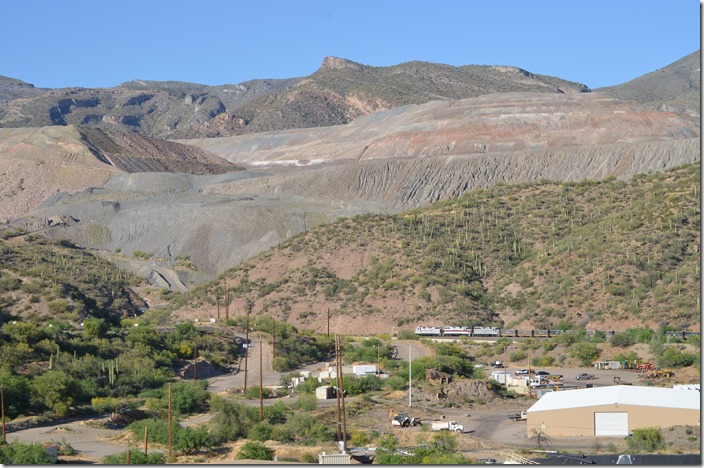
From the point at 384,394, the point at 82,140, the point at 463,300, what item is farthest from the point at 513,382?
the point at 82,140

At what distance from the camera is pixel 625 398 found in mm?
47594

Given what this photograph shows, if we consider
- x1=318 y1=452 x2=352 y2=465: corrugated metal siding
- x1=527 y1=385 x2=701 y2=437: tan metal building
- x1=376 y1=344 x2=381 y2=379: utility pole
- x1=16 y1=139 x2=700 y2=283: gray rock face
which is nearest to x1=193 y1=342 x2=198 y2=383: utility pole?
x1=376 y1=344 x2=381 y2=379: utility pole

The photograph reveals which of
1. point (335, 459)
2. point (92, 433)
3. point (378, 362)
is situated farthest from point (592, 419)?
point (378, 362)

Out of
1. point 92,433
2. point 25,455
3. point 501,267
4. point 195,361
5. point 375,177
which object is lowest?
point 92,433

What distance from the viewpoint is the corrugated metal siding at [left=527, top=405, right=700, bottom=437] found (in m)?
46.5

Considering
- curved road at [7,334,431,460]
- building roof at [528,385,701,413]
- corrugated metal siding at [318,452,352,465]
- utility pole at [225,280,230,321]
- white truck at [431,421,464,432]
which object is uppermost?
utility pole at [225,280,230,321]

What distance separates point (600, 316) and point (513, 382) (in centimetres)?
2157

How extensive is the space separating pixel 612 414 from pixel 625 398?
3.67 ft

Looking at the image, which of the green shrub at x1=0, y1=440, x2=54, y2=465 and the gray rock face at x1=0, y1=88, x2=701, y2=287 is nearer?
the green shrub at x1=0, y1=440, x2=54, y2=465

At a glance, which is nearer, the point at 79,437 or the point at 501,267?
the point at 79,437

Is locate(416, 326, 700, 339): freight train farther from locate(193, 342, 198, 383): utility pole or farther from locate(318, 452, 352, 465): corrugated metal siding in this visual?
locate(318, 452, 352, 465): corrugated metal siding

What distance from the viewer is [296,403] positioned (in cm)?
5597

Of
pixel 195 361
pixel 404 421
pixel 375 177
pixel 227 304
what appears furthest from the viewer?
pixel 375 177

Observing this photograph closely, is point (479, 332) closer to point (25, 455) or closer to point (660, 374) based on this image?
point (660, 374)
